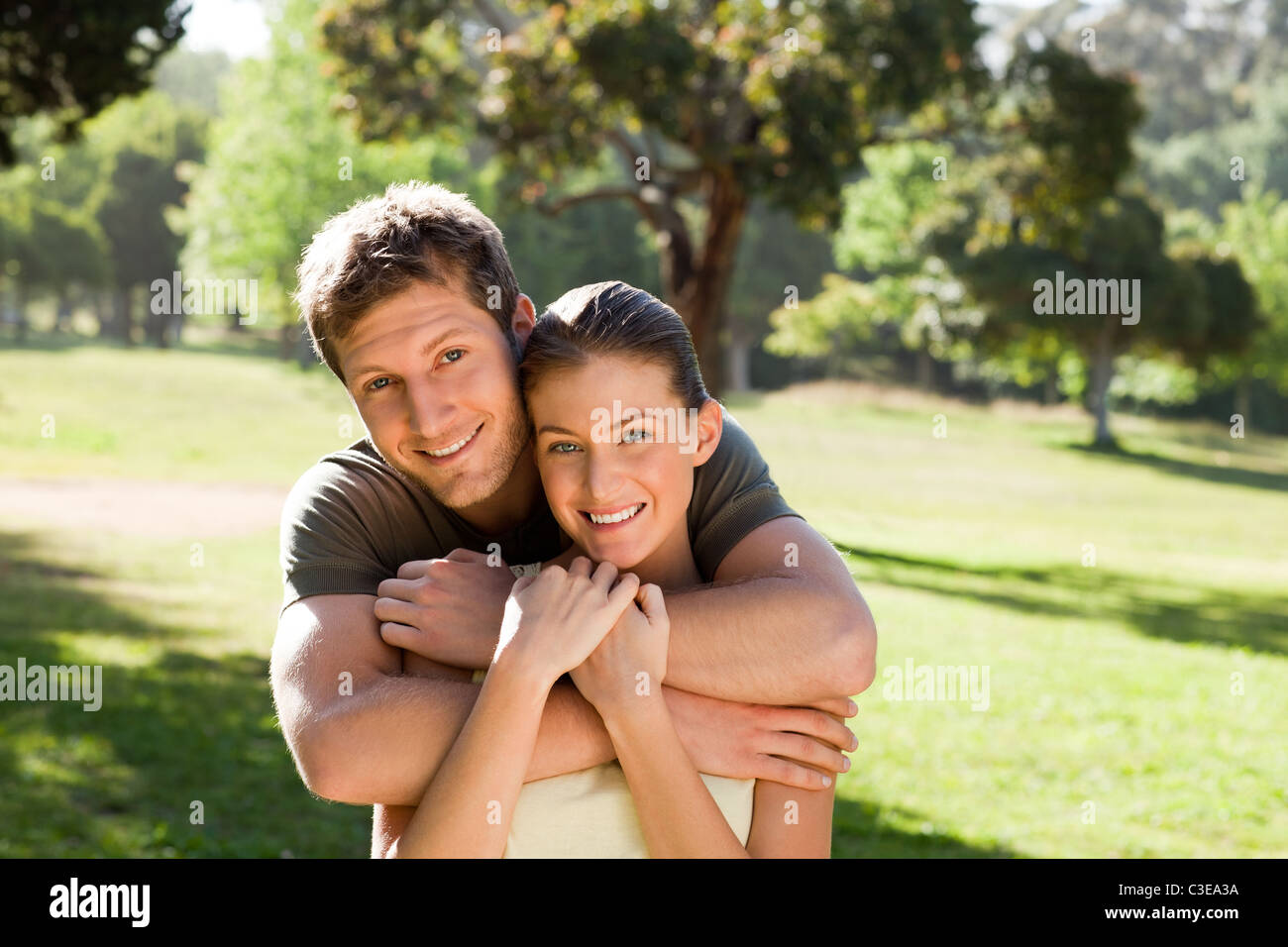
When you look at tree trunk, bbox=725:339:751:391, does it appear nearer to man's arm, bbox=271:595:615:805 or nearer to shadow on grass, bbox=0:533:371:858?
shadow on grass, bbox=0:533:371:858

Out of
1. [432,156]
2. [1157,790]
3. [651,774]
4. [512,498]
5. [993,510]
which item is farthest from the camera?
[432,156]

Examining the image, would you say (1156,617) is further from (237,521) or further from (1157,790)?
(237,521)

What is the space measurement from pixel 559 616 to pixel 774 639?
43 centimetres

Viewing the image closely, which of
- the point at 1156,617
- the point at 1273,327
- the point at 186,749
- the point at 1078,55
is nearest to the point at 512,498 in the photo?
the point at 186,749

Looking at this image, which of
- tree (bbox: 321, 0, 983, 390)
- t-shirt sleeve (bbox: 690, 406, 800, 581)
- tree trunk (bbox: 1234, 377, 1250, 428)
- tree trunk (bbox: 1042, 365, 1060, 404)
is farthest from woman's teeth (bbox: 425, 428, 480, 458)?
tree trunk (bbox: 1042, 365, 1060, 404)

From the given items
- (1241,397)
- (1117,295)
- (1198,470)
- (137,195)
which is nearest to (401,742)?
(1198,470)

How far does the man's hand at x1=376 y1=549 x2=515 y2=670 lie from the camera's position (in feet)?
7.75

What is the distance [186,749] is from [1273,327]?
1772 inches

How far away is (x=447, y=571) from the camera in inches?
96.7

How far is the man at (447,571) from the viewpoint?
2.29 meters

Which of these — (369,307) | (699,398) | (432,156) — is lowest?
(699,398)

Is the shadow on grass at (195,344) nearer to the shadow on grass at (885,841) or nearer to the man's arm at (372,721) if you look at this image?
the shadow on grass at (885,841)

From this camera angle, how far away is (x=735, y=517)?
8.73 feet

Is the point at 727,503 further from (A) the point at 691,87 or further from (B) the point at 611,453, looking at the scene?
(A) the point at 691,87
